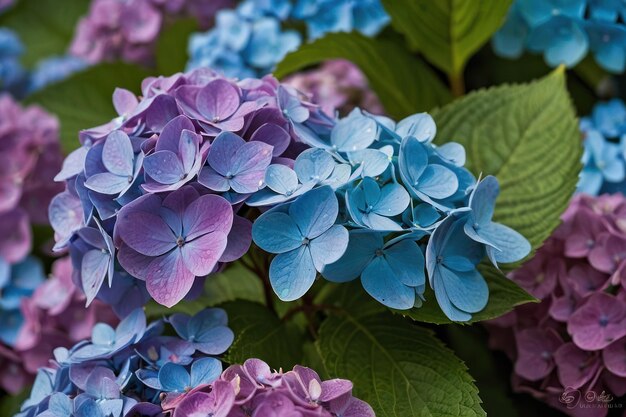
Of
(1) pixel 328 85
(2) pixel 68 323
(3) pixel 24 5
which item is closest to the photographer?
(2) pixel 68 323

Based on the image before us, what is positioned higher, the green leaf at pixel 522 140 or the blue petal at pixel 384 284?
the blue petal at pixel 384 284

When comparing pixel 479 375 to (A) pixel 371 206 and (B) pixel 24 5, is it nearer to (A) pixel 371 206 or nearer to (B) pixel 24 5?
(A) pixel 371 206

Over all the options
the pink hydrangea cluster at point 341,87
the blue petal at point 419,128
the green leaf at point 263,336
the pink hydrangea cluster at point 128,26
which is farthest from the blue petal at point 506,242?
the pink hydrangea cluster at point 128,26

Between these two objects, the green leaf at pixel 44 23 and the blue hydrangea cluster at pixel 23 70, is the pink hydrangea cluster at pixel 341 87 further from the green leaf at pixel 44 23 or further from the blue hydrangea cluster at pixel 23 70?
the green leaf at pixel 44 23

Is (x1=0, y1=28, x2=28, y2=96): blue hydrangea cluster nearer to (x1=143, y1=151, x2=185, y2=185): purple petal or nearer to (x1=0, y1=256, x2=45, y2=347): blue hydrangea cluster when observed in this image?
(x1=0, y1=256, x2=45, y2=347): blue hydrangea cluster

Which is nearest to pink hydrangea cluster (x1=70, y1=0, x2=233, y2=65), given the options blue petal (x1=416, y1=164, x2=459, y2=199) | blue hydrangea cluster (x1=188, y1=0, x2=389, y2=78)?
blue hydrangea cluster (x1=188, y1=0, x2=389, y2=78)

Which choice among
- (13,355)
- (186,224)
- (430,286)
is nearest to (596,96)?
(430,286)

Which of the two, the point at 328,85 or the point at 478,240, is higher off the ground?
the point at 478,240
